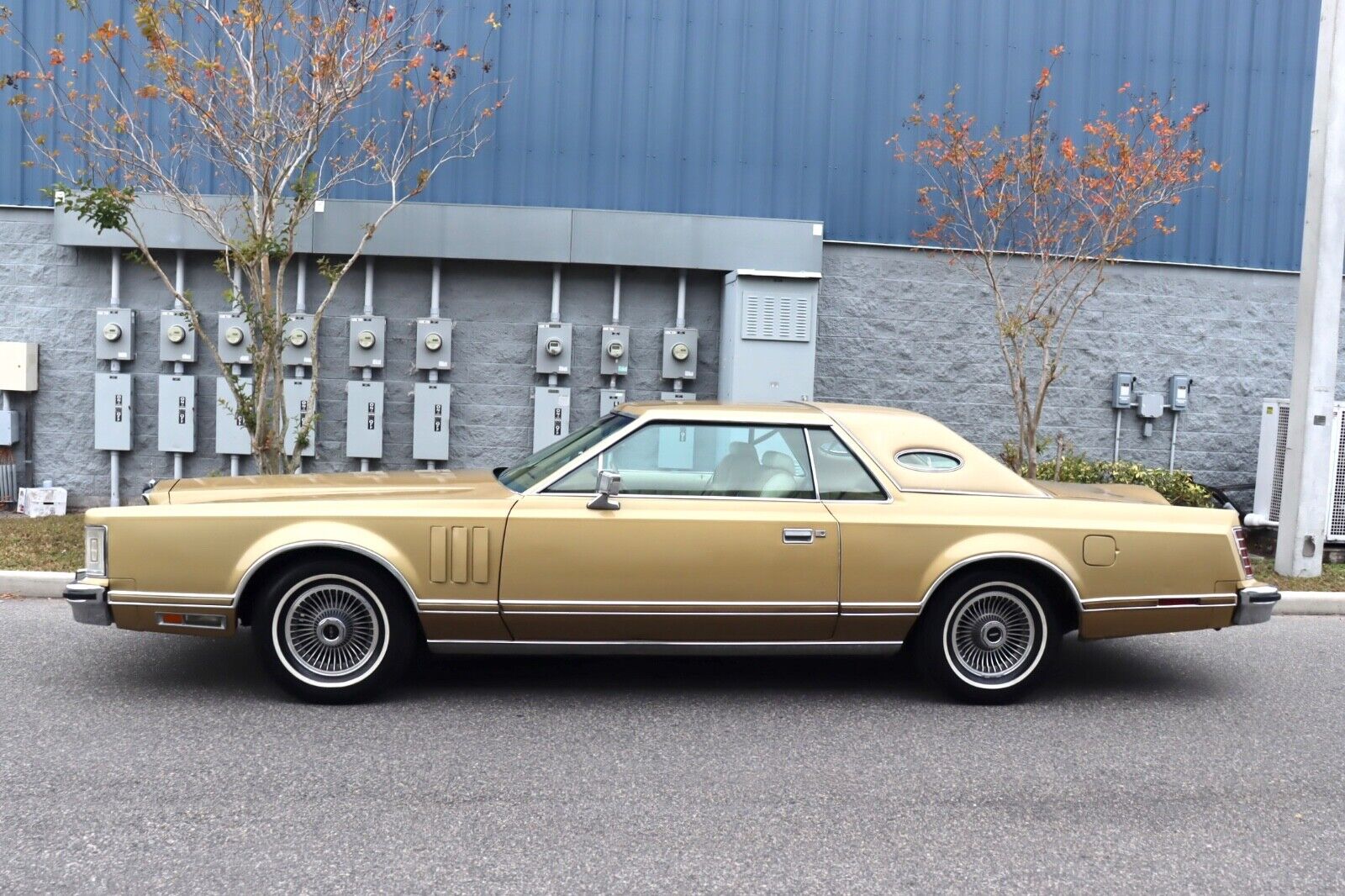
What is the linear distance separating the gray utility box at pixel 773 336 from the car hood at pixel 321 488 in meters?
4.72

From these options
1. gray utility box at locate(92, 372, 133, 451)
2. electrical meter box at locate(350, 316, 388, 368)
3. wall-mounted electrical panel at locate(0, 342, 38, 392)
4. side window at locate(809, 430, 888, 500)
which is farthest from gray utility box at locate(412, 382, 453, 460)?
side window at locate(809, 430, 888, 500)

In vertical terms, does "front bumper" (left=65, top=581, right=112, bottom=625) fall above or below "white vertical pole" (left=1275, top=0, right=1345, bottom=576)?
below

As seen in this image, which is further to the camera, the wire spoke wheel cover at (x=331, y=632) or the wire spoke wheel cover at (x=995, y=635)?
the wire spoke wheel cover at (x=995, y=635)

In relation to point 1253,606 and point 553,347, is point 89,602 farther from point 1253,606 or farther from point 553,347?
point 553,347

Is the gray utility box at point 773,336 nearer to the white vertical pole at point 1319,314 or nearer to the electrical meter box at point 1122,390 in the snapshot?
the electrical meter box at point 1122,390

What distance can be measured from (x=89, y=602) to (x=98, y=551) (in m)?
0.23

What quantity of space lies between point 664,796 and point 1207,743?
2597mm

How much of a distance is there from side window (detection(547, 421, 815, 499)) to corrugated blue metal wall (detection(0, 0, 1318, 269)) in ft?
19.1

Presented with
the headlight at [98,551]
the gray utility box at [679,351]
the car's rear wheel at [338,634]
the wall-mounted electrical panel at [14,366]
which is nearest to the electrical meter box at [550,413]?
the gray utility box at [679,351]

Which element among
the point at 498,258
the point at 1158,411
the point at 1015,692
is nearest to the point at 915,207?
the point at 1158,411

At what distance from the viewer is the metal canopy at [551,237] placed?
10.9 meters

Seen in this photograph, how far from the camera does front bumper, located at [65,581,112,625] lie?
5484mm

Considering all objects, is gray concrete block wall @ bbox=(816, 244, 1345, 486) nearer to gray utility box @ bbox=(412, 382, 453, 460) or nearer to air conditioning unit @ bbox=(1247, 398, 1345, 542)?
air conditioning unit @ bbox=(1247, 398, 1345, 542)

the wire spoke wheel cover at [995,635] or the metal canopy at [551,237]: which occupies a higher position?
the metal canopy at [551,237]
